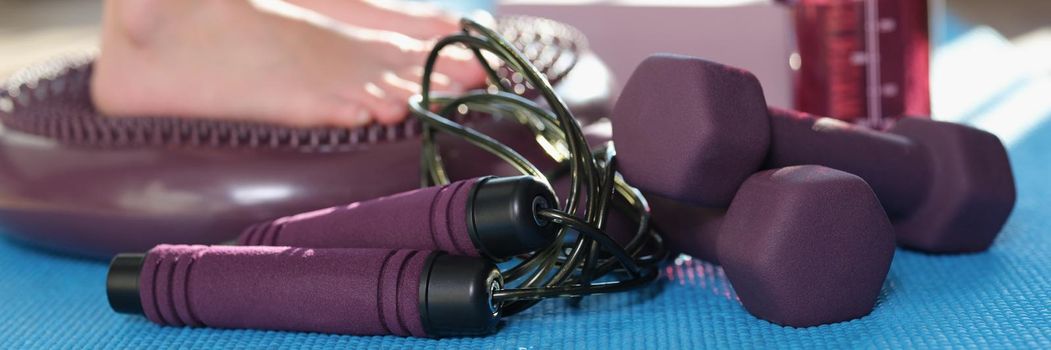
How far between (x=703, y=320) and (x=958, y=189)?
188 millimetres

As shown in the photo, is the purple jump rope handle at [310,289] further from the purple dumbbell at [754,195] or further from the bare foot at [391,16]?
the bare foot at [391,16]

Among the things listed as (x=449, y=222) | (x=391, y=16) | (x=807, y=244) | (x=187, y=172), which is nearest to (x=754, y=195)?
(x=807, y=244)

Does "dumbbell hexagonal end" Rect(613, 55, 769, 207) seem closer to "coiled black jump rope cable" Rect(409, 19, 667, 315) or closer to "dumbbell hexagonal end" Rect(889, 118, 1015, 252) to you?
"coiled black jump rope cable" Rect(409, 19, 667, 315)

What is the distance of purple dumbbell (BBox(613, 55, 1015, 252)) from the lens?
62 cm

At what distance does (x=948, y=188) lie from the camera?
0.74 metres

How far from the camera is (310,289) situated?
2.12 ft

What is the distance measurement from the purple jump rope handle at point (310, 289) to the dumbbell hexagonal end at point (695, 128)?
110 millimetres

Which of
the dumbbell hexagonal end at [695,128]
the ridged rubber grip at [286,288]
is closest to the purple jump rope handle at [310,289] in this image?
the ridged rubber grip at [286,288]

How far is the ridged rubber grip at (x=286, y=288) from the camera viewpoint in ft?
2.07

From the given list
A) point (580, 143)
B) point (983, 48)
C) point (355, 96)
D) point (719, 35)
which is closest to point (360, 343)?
point (580, 143)

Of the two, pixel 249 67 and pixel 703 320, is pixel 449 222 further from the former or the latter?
pixel 249 67

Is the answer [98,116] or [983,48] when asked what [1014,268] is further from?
[983,48]

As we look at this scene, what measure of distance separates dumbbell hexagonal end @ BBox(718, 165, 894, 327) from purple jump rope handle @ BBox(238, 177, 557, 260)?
107 millimetres

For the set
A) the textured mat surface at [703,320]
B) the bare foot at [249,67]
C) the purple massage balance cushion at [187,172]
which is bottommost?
the textured mat surface at [703,320]
